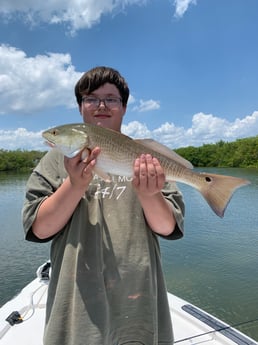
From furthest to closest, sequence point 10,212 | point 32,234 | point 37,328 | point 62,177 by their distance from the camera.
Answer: point 10,212 → point 37,328 → point 62,177 → point 32,234

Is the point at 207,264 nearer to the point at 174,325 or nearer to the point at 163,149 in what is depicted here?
the point at 174,325

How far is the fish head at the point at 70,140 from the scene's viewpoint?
1.91 meters

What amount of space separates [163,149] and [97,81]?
0.61 m

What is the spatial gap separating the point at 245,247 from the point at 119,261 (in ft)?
37.5

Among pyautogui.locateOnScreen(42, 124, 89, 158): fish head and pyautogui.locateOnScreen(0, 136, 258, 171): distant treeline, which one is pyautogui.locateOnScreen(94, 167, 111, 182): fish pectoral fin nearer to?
pyautogui.locateOnScreen(42, 124, 89, 158): fish head

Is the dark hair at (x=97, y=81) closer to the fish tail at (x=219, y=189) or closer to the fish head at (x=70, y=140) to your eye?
the fish head at (x=70, y=140)

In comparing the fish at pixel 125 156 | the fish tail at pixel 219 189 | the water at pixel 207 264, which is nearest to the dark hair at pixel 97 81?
the fish at pixel 125 156

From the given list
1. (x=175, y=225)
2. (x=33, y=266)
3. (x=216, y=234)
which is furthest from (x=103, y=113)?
(x=216, y=234)

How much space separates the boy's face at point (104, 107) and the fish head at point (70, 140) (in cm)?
22

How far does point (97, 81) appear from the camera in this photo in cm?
219

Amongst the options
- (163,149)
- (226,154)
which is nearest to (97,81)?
(163,149)

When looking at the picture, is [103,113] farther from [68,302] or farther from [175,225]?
[68,302]

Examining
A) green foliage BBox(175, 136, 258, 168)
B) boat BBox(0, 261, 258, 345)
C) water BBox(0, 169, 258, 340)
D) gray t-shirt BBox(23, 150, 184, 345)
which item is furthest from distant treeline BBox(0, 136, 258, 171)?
gray t-shirt BBox(23, 150, 184, 345)

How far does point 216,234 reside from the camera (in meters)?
14.1
